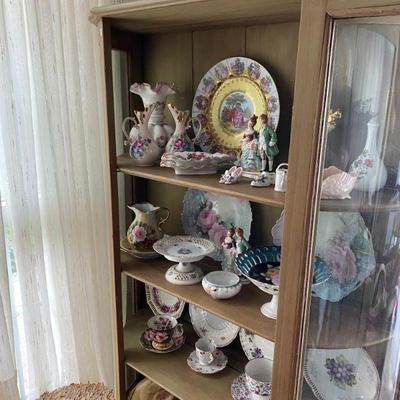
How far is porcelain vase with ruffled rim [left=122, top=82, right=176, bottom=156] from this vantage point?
1.28 meters

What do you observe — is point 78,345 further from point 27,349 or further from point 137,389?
point 137,389

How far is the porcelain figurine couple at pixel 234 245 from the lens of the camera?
1.26 meters

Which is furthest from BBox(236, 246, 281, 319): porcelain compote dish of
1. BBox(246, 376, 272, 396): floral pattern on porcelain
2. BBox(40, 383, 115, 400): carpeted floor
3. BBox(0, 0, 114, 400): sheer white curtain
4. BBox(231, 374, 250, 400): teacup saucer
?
BBox(40, 383, 115, 400): carpeted floor

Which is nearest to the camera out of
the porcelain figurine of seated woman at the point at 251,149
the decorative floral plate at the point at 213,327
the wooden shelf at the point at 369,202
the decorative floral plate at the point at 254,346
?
the wooden shelf at the point at 369,202

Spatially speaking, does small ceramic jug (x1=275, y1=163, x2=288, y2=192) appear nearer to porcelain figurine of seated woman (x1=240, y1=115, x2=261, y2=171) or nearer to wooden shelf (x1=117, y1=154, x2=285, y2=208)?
wooden shelf (x1=117, y1=154, x2=285, y2=208)

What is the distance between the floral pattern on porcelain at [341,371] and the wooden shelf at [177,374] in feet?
1.37

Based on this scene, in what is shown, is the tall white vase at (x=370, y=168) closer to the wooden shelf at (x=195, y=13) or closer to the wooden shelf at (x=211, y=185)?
the wooden shelf at (x=211, y=185)

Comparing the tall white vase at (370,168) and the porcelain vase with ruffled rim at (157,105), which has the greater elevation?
the porcelain vase with ruffled rim at (157,105)

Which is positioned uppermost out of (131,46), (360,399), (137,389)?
(131,46)

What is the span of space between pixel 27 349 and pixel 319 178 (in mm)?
1303

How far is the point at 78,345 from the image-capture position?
64.5 inches

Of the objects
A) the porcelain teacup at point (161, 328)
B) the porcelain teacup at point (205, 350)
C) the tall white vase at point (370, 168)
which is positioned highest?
the tall white vase at point (370, 168)

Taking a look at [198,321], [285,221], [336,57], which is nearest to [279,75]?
[336,57]

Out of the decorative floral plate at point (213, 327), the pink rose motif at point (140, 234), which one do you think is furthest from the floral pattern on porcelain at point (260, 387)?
the pink rose motif at point (140, 234)
